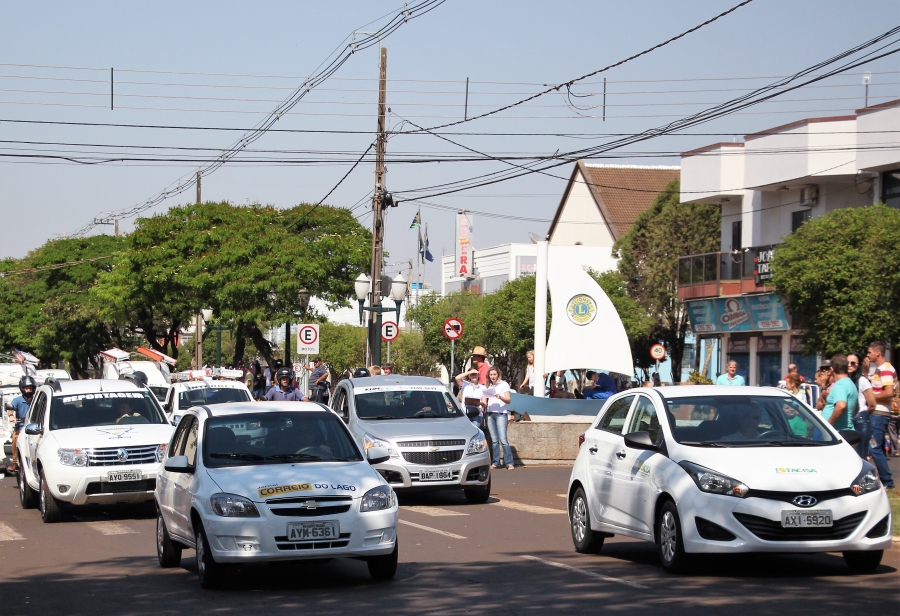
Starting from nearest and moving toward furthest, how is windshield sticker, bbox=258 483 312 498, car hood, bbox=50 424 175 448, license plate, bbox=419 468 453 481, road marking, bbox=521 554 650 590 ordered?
windshield sticker, bbox=258 483 312 498 < road marking, bbox=521 554 650 590 < car hood, bbox=50 424 175 448 < license plate, bbox=419 468 453 481

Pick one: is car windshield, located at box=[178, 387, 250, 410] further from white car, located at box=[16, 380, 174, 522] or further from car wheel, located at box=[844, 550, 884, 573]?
car wheel, located at box=[844, 550, 884, 573]

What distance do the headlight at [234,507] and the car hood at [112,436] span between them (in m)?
6.62

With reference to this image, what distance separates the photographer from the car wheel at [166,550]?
35.7 ft

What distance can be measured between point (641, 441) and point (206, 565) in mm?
3668

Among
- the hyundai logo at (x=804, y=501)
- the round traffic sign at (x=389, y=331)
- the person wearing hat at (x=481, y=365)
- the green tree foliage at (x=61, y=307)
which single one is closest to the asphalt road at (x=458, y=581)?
the hyundai logo at (x=804, y=501)

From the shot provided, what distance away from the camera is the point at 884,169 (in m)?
35.7

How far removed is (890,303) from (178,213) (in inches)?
1135

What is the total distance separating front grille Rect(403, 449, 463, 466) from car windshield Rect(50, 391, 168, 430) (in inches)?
133

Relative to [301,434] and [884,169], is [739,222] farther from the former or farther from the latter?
[301,434]

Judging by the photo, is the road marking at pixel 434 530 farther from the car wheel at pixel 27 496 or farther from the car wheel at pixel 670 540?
the car wheel at pixel 27 496

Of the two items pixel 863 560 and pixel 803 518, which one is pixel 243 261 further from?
pixel 803 518

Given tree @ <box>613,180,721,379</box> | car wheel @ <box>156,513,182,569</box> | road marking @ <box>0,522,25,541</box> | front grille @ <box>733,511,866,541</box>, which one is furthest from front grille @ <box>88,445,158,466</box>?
tree @ <box>613,180,721,379</box>

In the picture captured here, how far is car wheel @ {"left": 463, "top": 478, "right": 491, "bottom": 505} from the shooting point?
56.2 ft

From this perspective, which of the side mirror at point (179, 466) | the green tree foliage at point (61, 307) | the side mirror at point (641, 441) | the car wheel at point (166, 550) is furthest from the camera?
the green tree foliage at point (61, 307)
